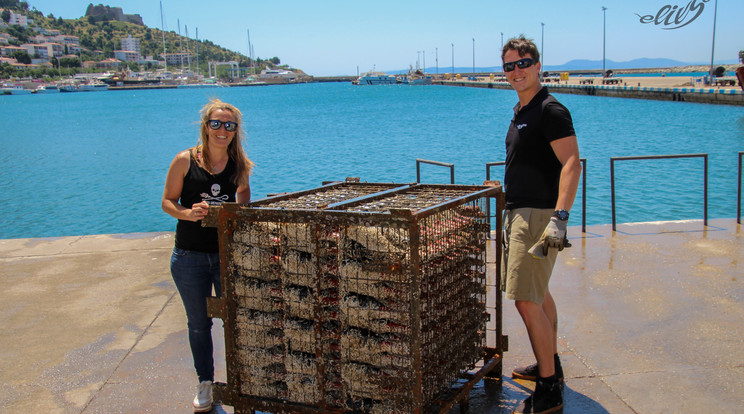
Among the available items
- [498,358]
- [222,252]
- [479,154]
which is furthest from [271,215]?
[479,154]

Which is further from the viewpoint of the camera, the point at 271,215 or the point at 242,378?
the point at 242,378

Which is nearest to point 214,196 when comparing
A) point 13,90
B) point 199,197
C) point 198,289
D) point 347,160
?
point 199,197

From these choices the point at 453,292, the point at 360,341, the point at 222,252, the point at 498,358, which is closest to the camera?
the point at 360,341

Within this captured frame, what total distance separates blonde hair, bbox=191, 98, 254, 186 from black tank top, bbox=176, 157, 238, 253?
6cm

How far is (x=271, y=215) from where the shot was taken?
3.10m

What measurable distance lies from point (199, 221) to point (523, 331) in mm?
2614

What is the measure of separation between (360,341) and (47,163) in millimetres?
32261

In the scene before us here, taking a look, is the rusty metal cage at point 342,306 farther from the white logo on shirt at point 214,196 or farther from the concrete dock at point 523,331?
the concrete dock at point 523,331

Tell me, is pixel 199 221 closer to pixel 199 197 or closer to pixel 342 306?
pixel 199 197

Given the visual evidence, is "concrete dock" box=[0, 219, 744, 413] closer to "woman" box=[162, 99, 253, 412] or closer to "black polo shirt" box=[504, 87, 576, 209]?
"woman" box=[162, 99, 253, 412]

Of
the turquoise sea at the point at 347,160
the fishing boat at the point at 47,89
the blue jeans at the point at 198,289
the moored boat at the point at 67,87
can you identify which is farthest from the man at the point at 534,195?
the fishing boat at the point at 47,89

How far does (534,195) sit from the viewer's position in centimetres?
346

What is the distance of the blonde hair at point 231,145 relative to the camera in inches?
143

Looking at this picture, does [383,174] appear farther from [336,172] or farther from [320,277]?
[320,277]
